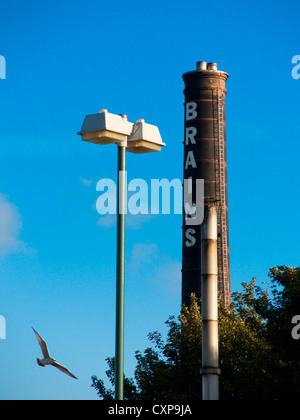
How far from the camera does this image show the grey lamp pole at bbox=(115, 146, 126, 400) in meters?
19.9

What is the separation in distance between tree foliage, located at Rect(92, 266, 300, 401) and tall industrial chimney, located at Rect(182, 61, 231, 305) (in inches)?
932

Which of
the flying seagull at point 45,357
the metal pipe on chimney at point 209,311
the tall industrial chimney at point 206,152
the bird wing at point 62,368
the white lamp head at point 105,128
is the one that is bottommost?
the bird wing at point 62,368

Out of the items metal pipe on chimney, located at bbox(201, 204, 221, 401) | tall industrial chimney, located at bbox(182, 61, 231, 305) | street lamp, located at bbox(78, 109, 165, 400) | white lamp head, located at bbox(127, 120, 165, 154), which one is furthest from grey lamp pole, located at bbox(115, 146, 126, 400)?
tall industrial chimney, located at bbox(182, 61, 231, 305)

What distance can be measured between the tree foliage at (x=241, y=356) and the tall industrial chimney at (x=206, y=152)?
77.7ft

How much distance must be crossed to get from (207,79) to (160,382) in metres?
44.8

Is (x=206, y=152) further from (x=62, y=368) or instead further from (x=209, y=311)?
(x=62, y=368)

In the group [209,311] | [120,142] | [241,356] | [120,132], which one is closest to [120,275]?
[120,142]

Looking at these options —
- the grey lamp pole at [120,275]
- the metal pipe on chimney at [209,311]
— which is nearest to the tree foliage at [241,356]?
the metal pipe on chimney at [209,311]

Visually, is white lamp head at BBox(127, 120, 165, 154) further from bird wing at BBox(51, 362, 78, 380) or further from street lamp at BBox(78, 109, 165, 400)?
bird wing at BBox(51, 362, 78, 380)

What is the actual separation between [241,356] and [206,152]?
3970cm

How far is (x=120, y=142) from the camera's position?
2119 centimetres

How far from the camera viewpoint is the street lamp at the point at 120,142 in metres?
20.0

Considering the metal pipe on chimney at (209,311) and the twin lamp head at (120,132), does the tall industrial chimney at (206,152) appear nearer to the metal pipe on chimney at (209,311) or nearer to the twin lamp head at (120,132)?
the metal pipe on chimney at (209,311)
